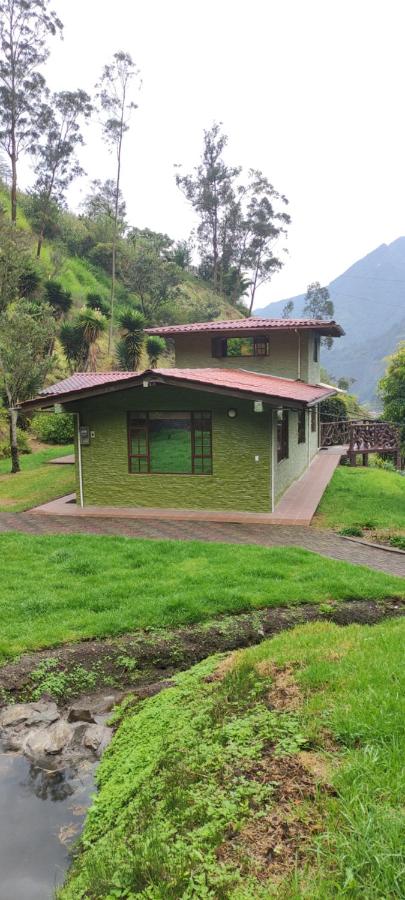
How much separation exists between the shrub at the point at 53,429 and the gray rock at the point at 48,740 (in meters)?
20.6

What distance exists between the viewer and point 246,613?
740 cm

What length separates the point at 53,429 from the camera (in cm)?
2483

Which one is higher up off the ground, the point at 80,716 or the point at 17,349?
the point at 17,349

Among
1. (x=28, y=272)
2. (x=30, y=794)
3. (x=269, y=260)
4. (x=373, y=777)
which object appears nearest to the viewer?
(x=373, y=777)

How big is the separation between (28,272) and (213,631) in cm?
2500

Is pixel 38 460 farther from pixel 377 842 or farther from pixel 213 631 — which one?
pixel 377 842

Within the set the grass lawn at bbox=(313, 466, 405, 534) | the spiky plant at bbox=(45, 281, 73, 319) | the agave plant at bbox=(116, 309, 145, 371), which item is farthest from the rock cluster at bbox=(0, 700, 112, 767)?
the spiky plant at bbox=(45, 281, 73, 319)

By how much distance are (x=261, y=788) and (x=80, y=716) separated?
213cm

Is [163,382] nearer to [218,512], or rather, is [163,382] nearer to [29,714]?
[218,512]

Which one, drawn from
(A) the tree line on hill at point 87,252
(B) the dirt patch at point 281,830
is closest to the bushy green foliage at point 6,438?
(A) the tree line on hill at point 87,252

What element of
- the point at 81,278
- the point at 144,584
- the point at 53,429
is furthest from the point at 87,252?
the point at 144,584

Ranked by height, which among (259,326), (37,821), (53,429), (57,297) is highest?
(57,297)

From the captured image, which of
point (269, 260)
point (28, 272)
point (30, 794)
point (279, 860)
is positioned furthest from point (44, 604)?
point (269, 260)

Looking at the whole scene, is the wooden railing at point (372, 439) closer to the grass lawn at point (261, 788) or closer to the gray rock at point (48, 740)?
the grass lawn at point (261, 788)
